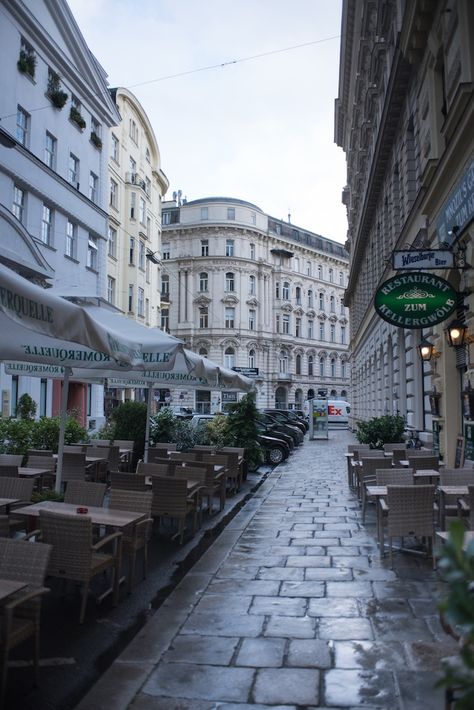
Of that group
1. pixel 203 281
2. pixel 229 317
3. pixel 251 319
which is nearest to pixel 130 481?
pixel 229 317

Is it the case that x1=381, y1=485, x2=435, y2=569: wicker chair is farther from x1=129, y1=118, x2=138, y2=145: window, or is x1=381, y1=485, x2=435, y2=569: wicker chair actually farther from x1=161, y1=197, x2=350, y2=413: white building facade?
x1=161, y1=197, x2=350, y2=413: white building facade

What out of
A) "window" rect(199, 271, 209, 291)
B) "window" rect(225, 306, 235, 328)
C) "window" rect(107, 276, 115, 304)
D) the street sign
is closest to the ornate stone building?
the street sign

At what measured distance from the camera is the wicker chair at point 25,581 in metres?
3.86

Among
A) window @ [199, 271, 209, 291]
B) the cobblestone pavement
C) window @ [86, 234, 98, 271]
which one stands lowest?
the cobblestone pavement

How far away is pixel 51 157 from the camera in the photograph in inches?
949

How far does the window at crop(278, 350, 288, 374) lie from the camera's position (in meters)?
71.8

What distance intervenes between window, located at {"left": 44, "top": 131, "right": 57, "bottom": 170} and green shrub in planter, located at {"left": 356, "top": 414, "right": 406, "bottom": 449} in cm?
1609

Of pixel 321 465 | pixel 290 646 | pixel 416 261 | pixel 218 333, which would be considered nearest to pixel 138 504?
pixel 290 646

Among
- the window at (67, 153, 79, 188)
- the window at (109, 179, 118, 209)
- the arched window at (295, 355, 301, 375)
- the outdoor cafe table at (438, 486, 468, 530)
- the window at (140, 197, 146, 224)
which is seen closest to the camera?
the outdoor cafe table at (438, 486, 468, 530)

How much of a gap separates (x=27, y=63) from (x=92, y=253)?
8.73 metres

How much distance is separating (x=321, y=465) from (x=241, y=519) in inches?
380

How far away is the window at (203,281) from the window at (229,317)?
3.66m

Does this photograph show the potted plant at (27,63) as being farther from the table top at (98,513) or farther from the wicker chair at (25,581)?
the wicker chair at (25,581)

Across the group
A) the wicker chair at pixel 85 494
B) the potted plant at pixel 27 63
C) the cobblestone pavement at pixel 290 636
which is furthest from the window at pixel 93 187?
the wicker chair at pixel 85 494
